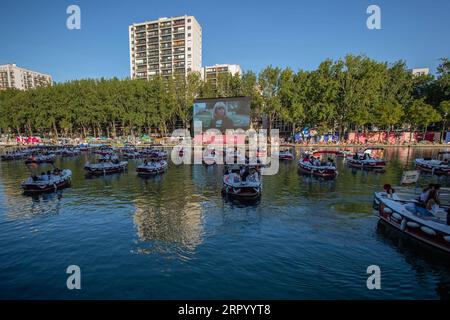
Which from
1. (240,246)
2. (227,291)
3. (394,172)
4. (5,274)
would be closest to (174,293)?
(227,291)

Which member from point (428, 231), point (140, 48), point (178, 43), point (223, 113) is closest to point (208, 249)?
point (428, 231)

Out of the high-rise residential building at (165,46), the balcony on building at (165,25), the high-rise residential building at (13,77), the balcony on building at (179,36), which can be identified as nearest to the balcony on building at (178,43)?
the high-rise residential building at (165,46)

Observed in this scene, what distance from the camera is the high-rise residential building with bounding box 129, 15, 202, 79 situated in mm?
124188

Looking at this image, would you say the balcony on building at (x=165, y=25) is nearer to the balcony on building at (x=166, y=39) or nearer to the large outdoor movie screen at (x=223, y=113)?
the balcony on building at (x=166, y=39)

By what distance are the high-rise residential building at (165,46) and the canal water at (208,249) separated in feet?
351

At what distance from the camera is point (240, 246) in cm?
1424

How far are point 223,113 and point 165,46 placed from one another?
76637 millimetres

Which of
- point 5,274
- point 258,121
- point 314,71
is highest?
point 314,71

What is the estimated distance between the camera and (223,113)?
6744 centimetres

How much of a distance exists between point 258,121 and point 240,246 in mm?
85204

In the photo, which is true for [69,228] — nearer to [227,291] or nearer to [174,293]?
[174,293]

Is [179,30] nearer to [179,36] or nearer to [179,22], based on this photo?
[179,36]

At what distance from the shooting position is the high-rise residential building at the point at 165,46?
124188mm

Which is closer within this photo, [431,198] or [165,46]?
[431,198]
